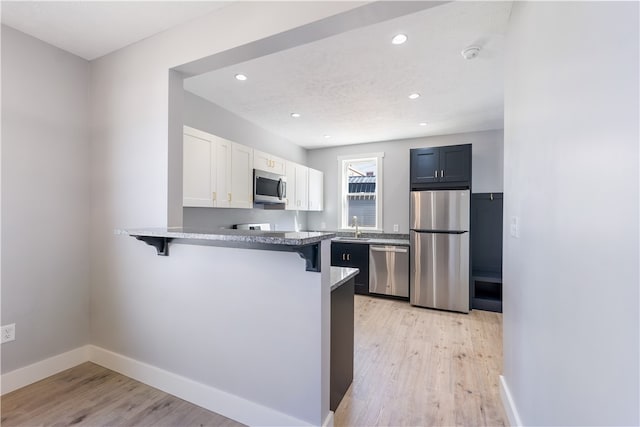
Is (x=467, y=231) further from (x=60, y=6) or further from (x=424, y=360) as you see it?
(x=60, y=6)

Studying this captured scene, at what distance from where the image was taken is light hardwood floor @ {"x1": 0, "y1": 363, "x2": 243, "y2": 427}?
5.62ft

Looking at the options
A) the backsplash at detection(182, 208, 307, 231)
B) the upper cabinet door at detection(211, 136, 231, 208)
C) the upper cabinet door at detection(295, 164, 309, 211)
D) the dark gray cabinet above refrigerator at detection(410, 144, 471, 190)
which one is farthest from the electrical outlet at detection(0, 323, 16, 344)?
the dark gray cabinet above refrigerator at detection(410, 144, 471, 190)

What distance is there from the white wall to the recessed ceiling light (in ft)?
2.26

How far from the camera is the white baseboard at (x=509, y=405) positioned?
1.61 metres

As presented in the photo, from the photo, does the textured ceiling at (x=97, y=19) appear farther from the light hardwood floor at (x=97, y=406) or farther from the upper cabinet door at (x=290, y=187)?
the light hardwood floor at (x=97, y=406)

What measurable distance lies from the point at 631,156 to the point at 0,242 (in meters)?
3.28

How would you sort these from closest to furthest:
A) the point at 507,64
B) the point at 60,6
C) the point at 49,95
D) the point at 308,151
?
the point at 60,6 < the point at 507,64 < the point at 49,95 < the point at 308,151

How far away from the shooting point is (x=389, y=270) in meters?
4.38

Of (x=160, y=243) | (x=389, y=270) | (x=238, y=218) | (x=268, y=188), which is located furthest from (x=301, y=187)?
(x=160, y=243)

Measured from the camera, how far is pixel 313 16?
4.90ft

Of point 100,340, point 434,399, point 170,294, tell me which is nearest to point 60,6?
point 170,294

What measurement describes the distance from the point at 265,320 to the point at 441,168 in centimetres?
348

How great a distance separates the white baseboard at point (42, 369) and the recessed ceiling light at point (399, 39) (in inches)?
141

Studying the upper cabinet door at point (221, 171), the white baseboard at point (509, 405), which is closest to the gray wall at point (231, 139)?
the upper cabinet door at point (221, 171)
